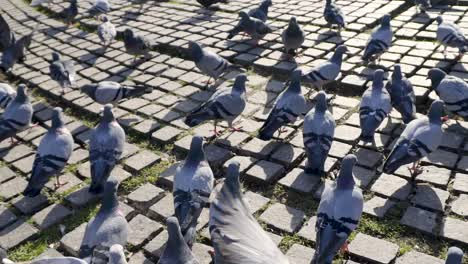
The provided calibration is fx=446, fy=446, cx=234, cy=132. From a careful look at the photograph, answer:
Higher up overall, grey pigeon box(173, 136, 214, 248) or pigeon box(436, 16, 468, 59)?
pigeon box(436, 16, 468, 59)

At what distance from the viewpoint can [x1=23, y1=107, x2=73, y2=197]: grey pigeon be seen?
5.24 metres

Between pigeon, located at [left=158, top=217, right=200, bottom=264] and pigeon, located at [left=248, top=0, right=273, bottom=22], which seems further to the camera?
pigeon, located at [left=248, top=0, right=273, bottom=22]

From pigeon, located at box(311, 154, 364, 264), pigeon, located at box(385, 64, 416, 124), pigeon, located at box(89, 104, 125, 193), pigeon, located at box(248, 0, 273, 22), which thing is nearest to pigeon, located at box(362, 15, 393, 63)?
pigeon, located at box(385, 64, 416, 124)

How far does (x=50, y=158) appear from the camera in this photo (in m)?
5.34

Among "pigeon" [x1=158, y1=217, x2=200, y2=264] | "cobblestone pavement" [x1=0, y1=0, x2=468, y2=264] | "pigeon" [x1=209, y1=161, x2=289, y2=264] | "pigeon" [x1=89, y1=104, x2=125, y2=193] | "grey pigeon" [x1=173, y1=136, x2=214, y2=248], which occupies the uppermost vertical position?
"pigeon" [x1=209, y1=161, x2=289, y2=264]

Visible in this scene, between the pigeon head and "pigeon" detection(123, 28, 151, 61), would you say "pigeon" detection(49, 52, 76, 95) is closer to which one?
"pigeon" detection(123, 28, 151, 61)

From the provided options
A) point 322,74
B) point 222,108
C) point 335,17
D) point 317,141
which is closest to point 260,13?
point 335,17

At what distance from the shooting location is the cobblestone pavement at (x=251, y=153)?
4.61 m

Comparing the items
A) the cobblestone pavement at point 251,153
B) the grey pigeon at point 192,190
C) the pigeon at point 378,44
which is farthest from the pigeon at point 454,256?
the pigeon at point 378,44

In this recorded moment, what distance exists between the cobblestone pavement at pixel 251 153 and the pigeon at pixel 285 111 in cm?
32

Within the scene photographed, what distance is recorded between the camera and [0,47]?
10344 millimetres

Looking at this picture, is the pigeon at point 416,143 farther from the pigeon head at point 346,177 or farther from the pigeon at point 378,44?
the pigeon at point 378,44

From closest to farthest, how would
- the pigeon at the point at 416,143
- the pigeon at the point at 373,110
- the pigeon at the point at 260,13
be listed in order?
the pigeon at the point at 416,143 < the pigeon at the point at 373,110 < the pigeon at the point at 260,13

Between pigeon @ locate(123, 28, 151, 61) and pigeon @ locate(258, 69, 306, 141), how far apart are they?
3.95 meters
